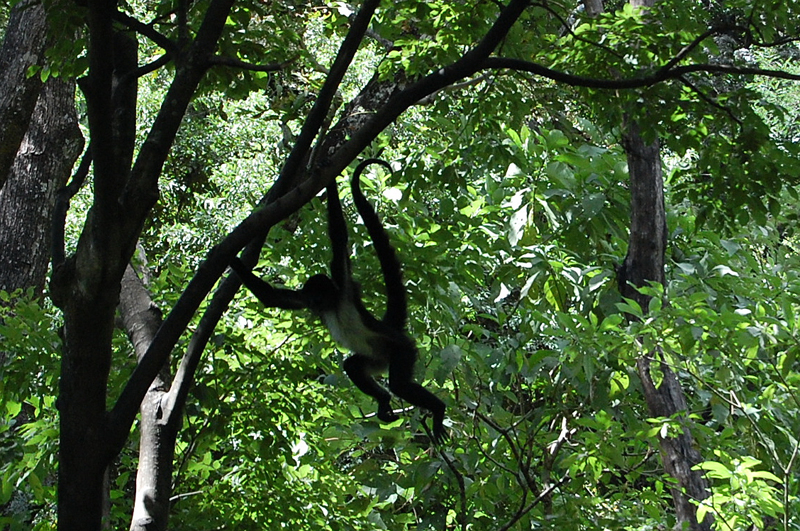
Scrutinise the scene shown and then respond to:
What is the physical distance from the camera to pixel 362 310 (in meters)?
3.88

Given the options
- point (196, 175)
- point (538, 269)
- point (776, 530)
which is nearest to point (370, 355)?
point (538, 269)

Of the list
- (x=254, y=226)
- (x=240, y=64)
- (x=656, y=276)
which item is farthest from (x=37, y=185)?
(x=656, y=276)

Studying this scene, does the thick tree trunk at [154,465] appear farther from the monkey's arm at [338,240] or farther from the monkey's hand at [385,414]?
the monkey's hand at [385,414]

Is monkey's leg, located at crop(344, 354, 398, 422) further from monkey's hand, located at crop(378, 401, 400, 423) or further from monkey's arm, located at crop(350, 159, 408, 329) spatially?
monkey's arm, located at crop(350, 159, 408, 329)

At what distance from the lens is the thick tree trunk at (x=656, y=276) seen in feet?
13.5

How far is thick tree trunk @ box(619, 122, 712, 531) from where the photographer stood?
4.12 meters

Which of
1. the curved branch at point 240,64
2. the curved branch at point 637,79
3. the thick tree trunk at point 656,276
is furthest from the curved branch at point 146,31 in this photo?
the thick tree trunk at point 656,276

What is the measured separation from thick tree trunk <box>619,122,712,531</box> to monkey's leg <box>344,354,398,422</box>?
1400mm

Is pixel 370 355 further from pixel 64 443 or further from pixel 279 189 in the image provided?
pixel 64 443

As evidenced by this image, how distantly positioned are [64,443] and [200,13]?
2073mm

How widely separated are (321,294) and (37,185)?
279 centimetres

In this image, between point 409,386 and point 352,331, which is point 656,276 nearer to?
point 409,386

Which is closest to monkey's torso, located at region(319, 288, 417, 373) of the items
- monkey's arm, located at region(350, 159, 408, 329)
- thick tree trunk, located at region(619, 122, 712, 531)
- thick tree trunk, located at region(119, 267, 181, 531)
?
monkey's arm, located at region(350, 159, 408, 329)

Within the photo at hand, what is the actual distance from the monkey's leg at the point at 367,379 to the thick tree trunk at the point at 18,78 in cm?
249
